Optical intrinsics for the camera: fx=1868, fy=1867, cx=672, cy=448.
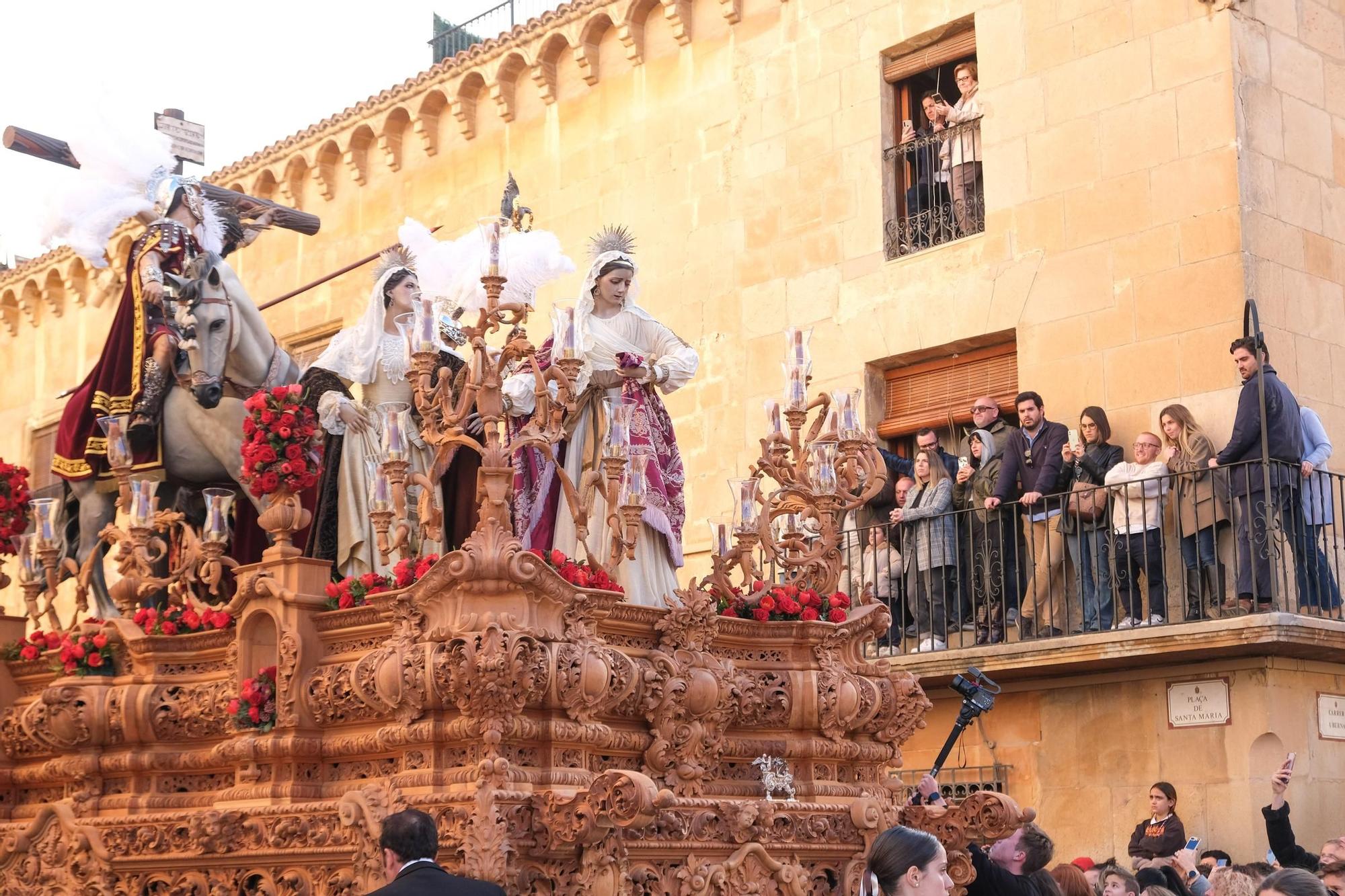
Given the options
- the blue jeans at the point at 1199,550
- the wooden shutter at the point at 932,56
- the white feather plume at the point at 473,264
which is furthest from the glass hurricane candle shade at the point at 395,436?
the wooden shutter at the point at 932,56

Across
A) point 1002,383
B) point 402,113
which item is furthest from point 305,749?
point 402,113

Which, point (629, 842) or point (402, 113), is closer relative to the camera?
point (629, 842)

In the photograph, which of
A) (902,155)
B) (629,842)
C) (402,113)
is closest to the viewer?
(629,842)

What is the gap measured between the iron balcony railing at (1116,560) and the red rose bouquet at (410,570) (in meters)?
5.72

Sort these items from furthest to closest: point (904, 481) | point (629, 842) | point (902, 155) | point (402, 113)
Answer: point (402, 113)
point (902, 155)
point (904, 481)
point (629, 842)

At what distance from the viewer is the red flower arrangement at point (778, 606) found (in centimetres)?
784

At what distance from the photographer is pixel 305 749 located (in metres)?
7.32

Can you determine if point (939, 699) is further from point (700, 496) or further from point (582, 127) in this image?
point (582, 127)

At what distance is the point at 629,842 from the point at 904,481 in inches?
292

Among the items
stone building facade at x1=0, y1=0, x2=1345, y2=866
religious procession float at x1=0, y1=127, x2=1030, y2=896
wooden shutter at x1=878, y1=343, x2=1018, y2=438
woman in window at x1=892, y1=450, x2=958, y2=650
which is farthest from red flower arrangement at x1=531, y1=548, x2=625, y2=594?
wooden shutter at x1=878, y1=343, x2=1018, y2=438

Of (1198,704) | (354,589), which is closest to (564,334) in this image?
(354,589)

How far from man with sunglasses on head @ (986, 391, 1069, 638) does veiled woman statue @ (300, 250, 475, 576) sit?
5.42 metres

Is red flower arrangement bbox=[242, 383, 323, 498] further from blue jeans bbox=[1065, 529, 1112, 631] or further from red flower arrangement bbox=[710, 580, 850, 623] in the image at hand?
blue jeans bbox=[1065, 529, 1112, 631]

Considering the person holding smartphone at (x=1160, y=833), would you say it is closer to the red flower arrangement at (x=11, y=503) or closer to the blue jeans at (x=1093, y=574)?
the blue jeans at (x=1093, y=574)
